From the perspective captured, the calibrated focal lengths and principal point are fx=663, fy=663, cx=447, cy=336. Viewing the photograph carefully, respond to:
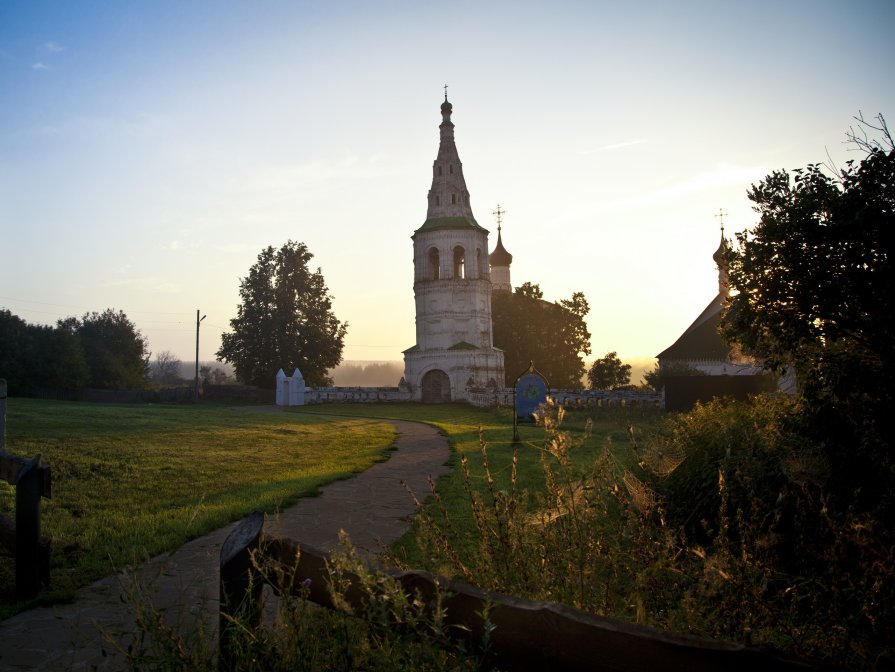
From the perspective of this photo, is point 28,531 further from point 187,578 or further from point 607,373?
point 607,373

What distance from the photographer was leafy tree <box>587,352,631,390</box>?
2141 inches

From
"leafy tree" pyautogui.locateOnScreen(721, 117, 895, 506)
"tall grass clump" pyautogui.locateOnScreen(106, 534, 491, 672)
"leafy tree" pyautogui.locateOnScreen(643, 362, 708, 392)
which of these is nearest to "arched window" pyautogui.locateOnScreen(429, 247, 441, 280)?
"leafy tree" pyautogui.locateOnScreen(643, 362, 708, 392)

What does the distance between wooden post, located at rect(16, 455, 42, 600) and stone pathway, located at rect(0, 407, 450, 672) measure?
37cm

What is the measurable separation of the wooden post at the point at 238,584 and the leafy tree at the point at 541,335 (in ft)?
174

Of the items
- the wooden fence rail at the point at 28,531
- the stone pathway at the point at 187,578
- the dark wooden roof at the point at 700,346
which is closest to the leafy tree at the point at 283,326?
the dark wooden roof at the point at 700,346

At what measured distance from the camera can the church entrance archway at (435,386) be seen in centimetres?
4603

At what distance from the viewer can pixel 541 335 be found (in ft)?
188

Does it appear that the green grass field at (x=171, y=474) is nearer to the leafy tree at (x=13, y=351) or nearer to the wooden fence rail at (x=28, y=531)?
the wooden fence rail at (x=28, y=531)

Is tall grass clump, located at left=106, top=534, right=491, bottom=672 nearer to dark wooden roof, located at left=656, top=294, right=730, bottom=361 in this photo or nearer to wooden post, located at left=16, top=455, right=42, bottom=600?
wooden post, located at left=16, top=455, right=42, bottom=600

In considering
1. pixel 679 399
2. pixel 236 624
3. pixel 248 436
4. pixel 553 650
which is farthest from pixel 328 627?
pixel 679 399

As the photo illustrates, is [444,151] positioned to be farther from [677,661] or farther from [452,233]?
[677,661]

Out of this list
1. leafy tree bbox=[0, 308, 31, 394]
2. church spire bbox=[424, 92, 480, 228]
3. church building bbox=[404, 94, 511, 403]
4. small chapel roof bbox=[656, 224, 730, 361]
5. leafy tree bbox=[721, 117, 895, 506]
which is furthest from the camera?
leafy tree bbox=[0, 308, 31, 394]

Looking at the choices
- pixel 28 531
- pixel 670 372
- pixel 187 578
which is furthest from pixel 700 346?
pixel 28 531

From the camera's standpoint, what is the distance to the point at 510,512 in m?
4.09
